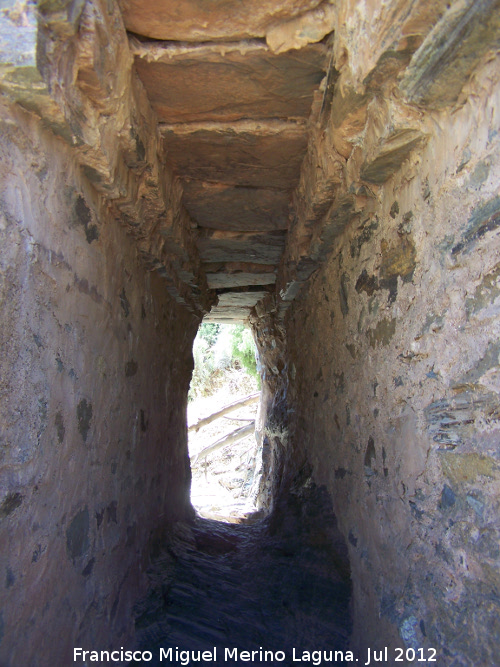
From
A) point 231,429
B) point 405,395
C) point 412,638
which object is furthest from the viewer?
point 231,429

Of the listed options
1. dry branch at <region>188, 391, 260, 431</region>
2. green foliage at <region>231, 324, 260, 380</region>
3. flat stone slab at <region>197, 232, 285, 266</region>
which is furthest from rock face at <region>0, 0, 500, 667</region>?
green foliage at <region>231, 324, 260, 380</region>

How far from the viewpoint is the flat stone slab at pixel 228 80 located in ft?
4.95

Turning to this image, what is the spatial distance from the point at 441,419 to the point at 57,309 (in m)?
1.16

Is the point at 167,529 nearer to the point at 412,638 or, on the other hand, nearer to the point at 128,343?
the point at 128,343

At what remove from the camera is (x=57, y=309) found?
1.42 metres

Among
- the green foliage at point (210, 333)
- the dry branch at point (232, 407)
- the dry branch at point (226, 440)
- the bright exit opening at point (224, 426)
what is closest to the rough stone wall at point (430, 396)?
the bright exit opening at point (224, 426)

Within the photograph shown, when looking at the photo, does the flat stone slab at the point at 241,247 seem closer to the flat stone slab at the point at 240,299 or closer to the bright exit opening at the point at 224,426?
the flat stone slab at the point at 240,299

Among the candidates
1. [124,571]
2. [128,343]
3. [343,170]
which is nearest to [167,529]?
[124,571]

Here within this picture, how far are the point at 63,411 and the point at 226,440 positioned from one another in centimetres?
785

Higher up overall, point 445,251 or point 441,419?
point 445,251

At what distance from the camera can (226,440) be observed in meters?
9.09

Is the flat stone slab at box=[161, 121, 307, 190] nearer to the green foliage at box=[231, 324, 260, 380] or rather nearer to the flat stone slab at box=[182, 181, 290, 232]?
the flat stone slab at box=[182, 181, 290, 232]

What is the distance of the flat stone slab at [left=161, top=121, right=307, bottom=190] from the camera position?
6.31 ft

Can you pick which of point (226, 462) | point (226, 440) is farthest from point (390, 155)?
point (226, 462)
